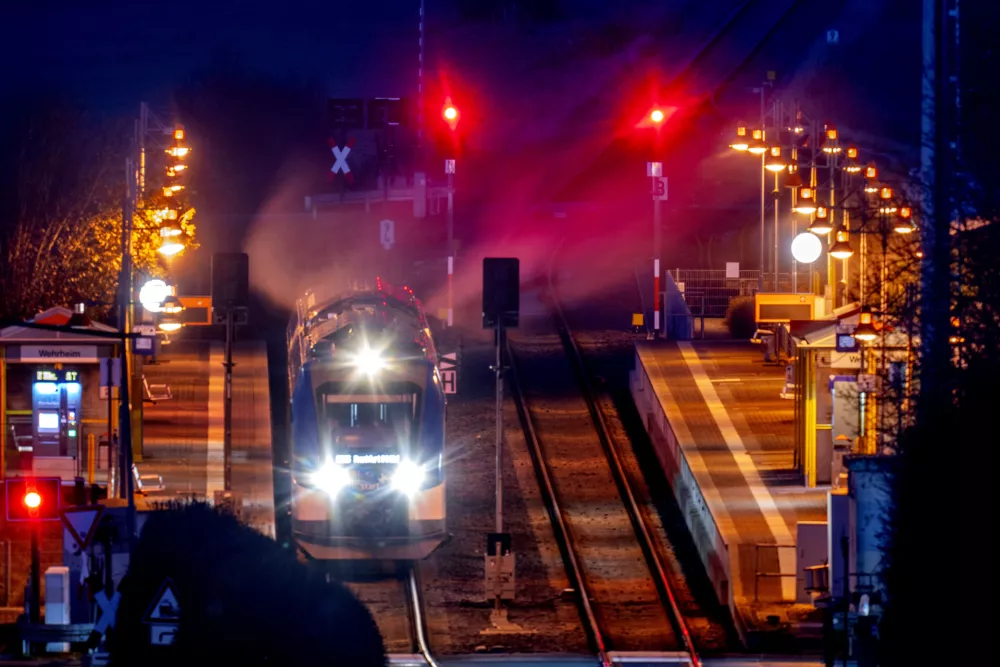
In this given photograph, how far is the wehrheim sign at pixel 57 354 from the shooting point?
24.4 meters

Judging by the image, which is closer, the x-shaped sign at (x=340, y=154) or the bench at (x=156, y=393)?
the bench at (x=156, y=393)

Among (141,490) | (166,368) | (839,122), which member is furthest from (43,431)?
(839,122)

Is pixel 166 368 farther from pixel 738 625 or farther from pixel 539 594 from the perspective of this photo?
pixel 738 625

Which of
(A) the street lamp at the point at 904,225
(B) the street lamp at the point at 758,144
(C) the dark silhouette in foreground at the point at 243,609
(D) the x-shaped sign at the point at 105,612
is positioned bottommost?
(D) the x-shaped sign at the point at 105,612

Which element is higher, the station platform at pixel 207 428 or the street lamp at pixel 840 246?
the street lamp at pixel 840 246

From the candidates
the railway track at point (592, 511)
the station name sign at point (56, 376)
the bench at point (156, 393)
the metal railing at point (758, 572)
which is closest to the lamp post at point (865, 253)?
the metal railing at point (758, 572)

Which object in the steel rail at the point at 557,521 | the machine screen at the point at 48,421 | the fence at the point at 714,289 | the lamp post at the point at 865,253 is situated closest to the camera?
the lamp post at the point at 865,253

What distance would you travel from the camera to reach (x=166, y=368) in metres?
34.0

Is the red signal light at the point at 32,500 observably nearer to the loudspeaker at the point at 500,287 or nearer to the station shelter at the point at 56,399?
the station shelter at the point at 56,399

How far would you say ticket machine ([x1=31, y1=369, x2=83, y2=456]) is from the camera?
26344mm

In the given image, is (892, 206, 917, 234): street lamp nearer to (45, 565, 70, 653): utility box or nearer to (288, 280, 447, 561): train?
(288, 280, 447, 561): train

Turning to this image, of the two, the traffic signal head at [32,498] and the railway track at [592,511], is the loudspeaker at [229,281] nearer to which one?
the traffic signal head at [32,498]

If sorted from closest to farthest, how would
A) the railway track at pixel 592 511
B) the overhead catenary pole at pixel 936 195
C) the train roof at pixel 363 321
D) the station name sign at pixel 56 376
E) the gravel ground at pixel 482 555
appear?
1. the overhead catenary pole at pixel 936 195
2. the gravel ground at pixel 482 555
3. the railway track at pixel 592 511
4. the train roof at pixel 363 321
5. the station name sign at pixel 56 376

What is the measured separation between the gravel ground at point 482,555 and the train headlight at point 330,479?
1.90 metres
